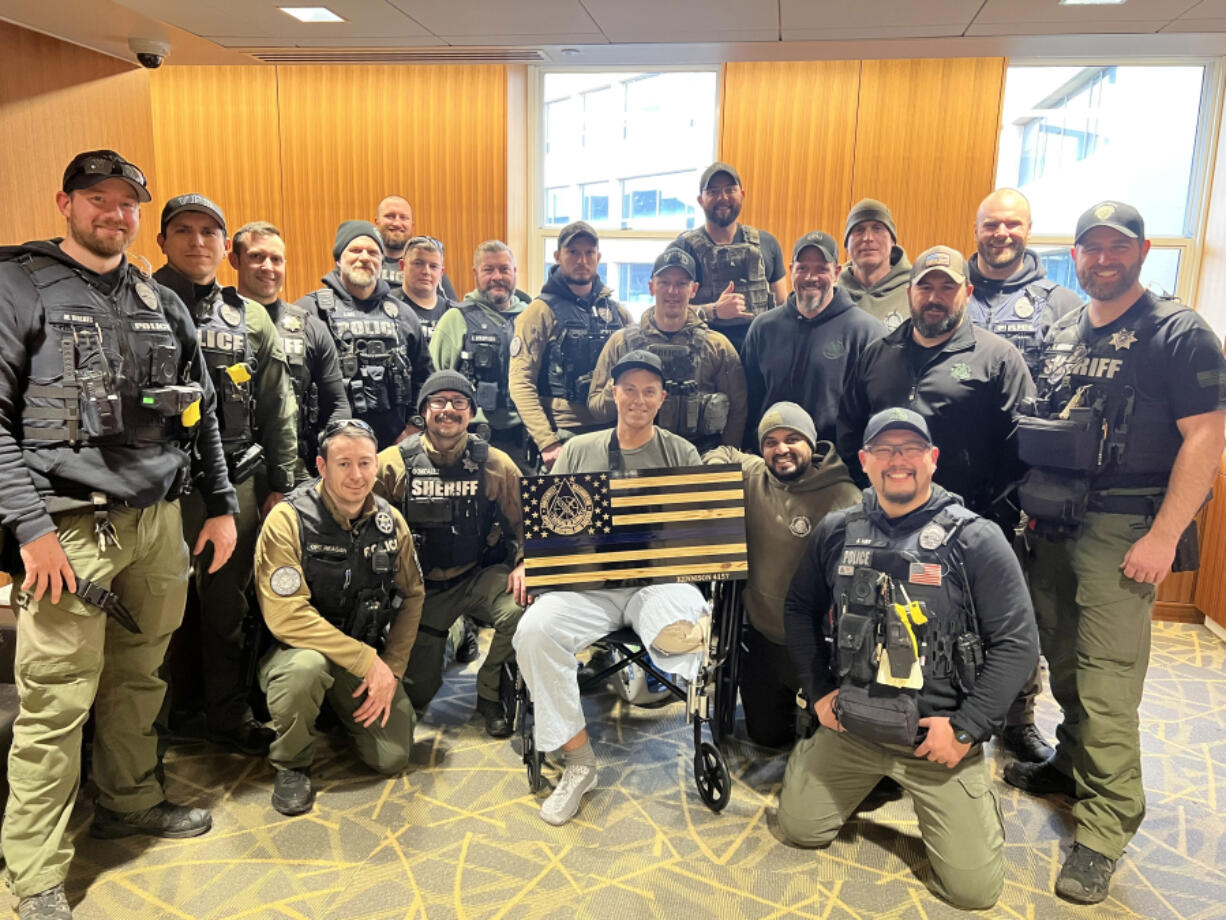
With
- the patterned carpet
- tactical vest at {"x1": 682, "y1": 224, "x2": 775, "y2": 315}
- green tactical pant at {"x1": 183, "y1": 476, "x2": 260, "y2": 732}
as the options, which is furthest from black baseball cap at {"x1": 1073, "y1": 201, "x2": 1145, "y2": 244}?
green tactical pant at {"x1": 183, "y1": 476, "x2": 260, "y2": 732}

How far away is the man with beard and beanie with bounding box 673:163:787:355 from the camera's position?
4180 mm

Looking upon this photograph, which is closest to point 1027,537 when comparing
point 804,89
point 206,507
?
point 206,507

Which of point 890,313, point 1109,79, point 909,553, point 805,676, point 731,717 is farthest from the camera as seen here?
point 1109,79

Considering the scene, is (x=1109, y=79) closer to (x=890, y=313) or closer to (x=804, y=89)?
(x=804, y=89)

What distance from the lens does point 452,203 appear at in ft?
20.8

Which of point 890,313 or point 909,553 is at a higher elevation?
point 890,313

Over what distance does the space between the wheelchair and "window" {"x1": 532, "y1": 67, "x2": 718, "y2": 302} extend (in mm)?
4002

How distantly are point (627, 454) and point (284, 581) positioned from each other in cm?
138

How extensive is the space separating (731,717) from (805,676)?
72 centimetres

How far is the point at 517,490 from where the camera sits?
3594mm

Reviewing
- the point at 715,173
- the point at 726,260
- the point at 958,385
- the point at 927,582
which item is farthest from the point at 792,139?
Result: the point at 927,582

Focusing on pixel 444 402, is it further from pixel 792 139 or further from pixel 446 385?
pixel 792 139

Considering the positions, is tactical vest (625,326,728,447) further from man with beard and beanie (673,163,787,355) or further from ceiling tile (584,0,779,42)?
ceiling tile (584,0,779,42)

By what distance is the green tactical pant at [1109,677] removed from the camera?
8.64 ft
